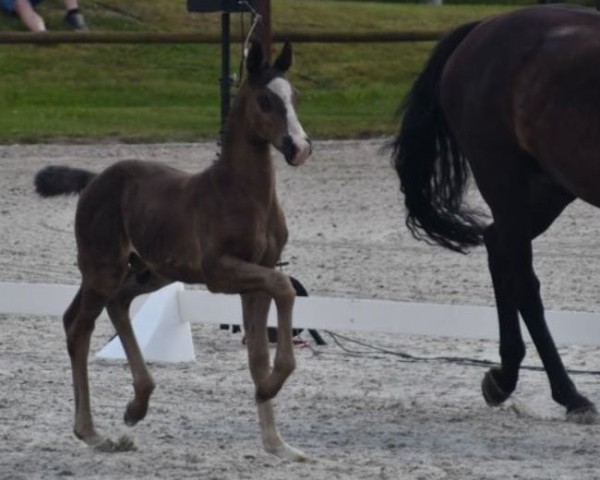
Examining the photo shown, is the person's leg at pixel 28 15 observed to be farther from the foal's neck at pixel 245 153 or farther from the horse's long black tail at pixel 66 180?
the foal's neck at pixel 245 153

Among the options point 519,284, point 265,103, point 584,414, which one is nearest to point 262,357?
point 265,103

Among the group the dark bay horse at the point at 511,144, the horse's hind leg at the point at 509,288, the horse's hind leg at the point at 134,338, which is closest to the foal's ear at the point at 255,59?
the horse's hind leg at the point at 134,338

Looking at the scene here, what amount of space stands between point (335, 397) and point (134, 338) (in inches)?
44.8

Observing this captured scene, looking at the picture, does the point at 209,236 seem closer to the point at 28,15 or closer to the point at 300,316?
the point at 300,316

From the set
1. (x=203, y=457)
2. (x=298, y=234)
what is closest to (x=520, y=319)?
(x=203, y=457)

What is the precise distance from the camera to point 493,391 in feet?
21.8

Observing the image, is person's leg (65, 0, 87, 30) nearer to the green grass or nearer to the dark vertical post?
the green grass

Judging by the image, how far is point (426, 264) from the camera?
10.2m

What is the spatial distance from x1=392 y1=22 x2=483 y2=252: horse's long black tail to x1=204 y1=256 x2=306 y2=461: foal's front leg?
74.3 inches

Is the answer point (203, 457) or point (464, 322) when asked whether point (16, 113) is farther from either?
point (203, 457)

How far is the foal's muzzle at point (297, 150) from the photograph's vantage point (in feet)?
16.8

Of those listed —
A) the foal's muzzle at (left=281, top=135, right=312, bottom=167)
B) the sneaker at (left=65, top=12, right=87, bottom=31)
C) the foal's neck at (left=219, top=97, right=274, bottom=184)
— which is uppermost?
the foal's muzzle at (left=281, top=135, right=312, bottom=167)

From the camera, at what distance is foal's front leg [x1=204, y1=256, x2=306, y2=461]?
205 inches

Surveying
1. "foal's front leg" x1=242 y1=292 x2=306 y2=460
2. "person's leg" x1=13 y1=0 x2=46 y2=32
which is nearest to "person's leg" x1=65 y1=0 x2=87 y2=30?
"person's leg" x1=13 y1=0 x2=46 y2=32
